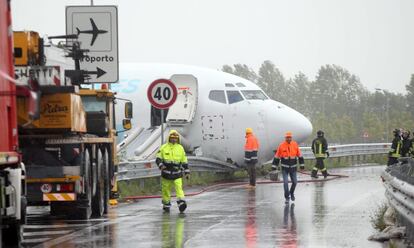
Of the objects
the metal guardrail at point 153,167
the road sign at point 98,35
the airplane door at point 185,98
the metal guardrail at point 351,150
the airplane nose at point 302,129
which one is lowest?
the metal guardrail at point 351,150

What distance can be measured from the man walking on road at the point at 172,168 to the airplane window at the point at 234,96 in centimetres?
1200

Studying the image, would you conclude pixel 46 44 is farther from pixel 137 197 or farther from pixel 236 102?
pixel 236 102

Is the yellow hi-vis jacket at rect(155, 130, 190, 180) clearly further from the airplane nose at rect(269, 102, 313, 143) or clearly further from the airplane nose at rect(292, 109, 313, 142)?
the airplane nose at rect(292, 109, 313, 142)

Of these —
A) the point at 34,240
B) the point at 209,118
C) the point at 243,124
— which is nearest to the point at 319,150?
the point at 243,124

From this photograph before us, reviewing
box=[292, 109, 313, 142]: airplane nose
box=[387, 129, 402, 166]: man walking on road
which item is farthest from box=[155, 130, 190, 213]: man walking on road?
box=[387, 129, 402, 166]: man walking on road

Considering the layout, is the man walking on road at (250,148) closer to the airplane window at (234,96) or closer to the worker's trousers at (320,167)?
the airplane window at (234,96)

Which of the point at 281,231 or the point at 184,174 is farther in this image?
the point at 184,174

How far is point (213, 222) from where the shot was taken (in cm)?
1805

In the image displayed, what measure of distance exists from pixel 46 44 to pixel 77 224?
310cm

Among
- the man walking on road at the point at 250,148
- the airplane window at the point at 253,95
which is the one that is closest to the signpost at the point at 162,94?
the man walking on road at the point at 250,148

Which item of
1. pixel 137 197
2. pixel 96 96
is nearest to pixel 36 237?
pixel 96 96

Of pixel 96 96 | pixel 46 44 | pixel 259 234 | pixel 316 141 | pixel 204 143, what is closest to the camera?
pixel 259 234

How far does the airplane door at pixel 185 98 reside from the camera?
106ft

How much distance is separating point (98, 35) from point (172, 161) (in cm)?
402
